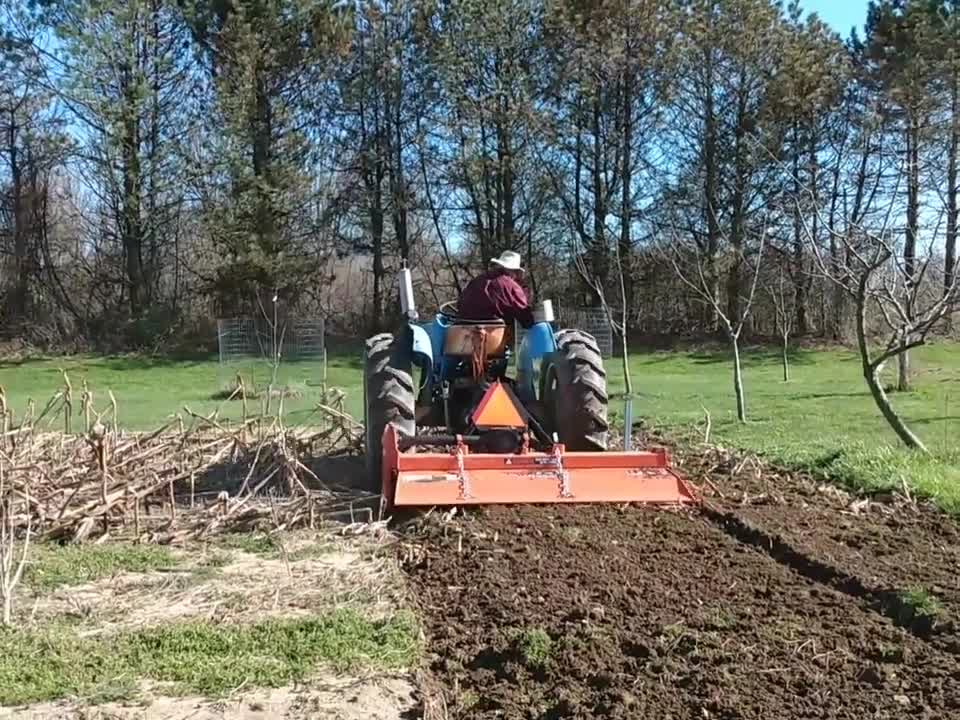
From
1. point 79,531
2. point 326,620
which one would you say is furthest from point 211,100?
point 326,620

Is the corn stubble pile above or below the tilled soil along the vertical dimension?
above

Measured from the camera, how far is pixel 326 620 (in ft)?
15.9

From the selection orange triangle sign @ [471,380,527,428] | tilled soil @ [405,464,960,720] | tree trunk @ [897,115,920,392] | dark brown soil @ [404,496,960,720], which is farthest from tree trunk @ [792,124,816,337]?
dark brown soil @ [404,496,960,720]

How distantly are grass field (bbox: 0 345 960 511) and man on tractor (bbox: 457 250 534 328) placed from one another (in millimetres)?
2653

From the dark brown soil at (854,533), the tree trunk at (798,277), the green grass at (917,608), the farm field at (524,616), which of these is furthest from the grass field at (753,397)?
the green grass at (917,608)

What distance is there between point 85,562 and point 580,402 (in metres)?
3.61

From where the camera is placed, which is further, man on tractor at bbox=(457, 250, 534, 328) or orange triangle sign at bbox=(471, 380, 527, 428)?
man on tractor at bbox=(457, 250, 534, 328)

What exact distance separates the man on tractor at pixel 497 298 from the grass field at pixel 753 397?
Answer: 104 inches

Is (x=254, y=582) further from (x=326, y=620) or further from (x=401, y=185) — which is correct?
(x=401, y=185)

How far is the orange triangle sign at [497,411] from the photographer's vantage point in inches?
298

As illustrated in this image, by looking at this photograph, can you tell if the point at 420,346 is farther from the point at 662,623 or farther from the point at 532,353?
the point at 662,623

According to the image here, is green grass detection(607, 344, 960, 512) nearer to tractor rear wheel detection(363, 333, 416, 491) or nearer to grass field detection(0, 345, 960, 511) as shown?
grass field detection(0, 345, 960, 511)

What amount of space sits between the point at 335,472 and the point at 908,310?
5241mm

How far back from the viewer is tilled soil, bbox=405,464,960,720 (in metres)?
3.88
